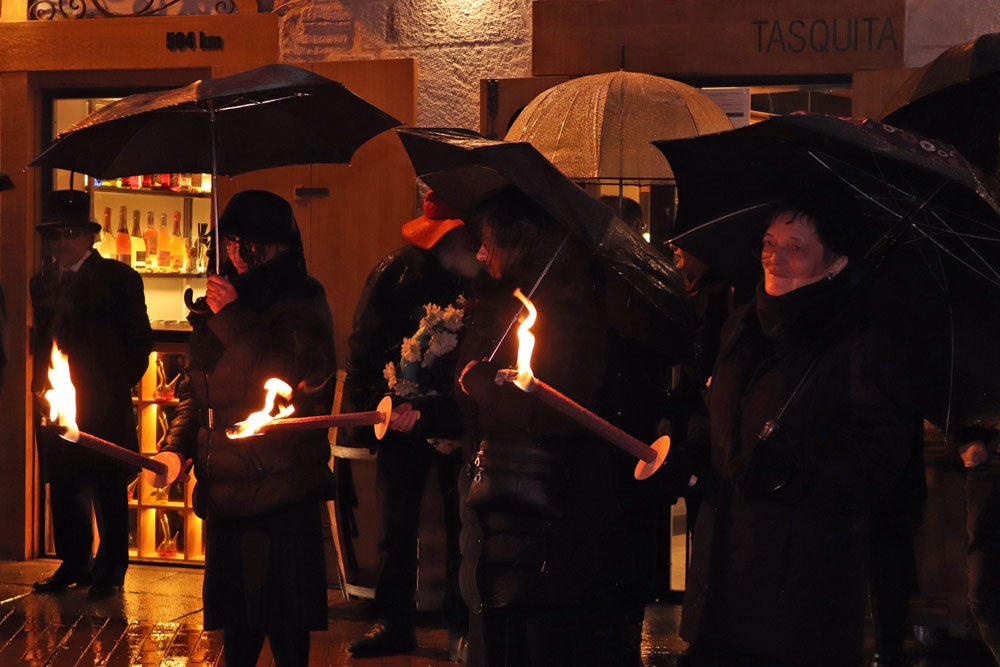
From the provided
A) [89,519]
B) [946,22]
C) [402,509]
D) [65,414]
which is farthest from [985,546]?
[89,519]

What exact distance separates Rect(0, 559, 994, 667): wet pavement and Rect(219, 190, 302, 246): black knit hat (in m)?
2.08

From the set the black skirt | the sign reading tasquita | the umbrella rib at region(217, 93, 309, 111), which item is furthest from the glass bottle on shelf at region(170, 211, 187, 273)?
the black skirt

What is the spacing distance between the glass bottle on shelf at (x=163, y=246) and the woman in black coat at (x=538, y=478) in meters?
5.02

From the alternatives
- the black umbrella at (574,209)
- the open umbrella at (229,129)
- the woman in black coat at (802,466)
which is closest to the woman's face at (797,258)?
the woman in black coat at (802,466)

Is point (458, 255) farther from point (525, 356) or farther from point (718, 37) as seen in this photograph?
point (525, 356)

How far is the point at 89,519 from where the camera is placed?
25.5 feet

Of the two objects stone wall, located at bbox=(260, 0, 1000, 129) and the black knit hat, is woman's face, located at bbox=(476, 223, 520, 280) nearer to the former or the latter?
the black knit hat

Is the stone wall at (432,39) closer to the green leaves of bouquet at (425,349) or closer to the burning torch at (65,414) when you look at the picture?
the green leaves of bouquet at (425,349)

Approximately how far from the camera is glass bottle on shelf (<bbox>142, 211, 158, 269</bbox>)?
29.1 ft

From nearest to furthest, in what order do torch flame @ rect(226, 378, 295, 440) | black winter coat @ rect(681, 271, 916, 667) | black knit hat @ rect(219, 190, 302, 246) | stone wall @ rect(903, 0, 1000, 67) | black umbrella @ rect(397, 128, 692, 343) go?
black winter coat @ rect(681, 271, 916, 667) → black umbrella @ rect(397, 128, 692, 343) → torch flame @ rect(226, 378, 295, 440) → black knit hat @ rect(219, 190, 302, 246) → stone wall @ rect(903, 0, 1000, 67)

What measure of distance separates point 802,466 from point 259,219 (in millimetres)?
2276

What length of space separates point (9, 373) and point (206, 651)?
105 inches

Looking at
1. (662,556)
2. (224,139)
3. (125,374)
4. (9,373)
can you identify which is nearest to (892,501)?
(662,556)

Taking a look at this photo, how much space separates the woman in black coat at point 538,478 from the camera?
4.07m
